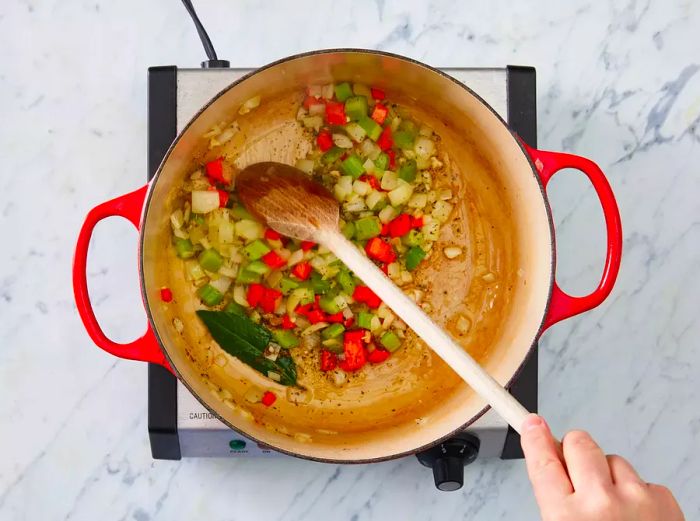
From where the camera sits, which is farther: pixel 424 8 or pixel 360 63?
pixel 424 8

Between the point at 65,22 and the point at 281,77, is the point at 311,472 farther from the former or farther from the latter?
the point at 65,22

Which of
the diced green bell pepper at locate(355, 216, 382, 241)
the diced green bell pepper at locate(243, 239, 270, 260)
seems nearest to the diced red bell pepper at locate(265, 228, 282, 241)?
the diced green bell pepper at locate(243, 239, 270, 260)

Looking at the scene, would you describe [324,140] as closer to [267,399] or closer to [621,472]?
[267,399]

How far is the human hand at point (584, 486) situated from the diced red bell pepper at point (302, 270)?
1.60 feet

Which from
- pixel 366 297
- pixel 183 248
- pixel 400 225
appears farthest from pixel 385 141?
pixel 183 248

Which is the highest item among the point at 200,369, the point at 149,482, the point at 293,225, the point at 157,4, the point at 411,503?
the point at 157,4

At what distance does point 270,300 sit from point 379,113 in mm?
318

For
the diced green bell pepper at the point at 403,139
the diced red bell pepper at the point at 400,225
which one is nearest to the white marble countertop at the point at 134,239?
the diced green bell pepper at the point at 403,139

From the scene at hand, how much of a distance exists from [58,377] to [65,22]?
564 mm

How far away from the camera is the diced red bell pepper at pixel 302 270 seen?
106 centimetres

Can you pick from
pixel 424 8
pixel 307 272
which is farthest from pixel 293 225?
pixel 424 8

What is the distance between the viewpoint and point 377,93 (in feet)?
3.55

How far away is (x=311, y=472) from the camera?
1150 millimetres

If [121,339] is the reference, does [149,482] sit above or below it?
below
